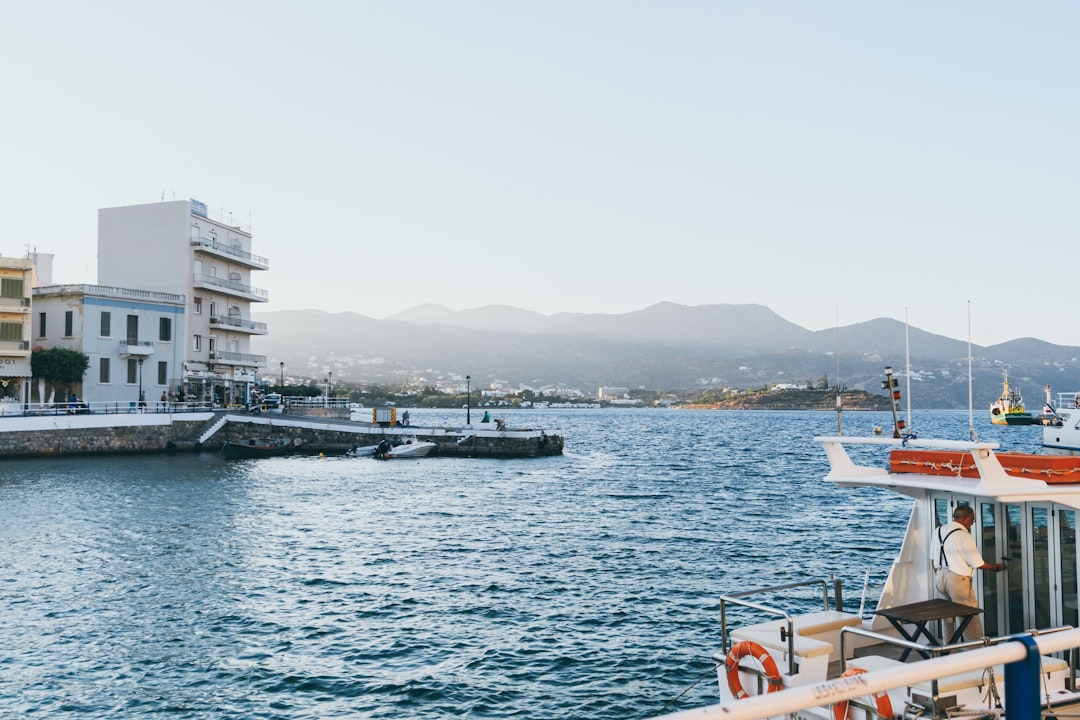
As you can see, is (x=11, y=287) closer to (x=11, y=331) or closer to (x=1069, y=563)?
(x=11, y=331)

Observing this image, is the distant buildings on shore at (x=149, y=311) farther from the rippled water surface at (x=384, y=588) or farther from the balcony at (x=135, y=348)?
the rippled water surface at (x=384, y=588)

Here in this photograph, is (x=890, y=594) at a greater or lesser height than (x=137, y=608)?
greater

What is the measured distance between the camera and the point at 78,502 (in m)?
34.9

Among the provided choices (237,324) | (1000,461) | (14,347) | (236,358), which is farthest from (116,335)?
(1000,461)

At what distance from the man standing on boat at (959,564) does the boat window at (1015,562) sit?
0.76 ft

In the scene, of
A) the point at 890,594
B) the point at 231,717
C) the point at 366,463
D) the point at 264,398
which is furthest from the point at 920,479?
the point at 264,398

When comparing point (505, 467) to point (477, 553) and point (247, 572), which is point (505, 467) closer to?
point (477, 553)

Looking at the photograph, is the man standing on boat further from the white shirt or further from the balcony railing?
the balcony railing

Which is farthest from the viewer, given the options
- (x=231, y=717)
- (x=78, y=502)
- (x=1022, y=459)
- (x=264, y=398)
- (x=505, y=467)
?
(x=264, y=398)

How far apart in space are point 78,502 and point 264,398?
43964 mm

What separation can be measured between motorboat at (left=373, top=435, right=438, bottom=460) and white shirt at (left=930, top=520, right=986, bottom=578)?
2225 inches

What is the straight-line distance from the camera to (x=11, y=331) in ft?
193

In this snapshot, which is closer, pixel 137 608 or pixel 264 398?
pixel 137 608

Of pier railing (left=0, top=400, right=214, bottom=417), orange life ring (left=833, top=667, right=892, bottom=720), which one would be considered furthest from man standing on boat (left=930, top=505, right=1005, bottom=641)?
pier railing (left=0, top=400, right=214, bottom=417)
